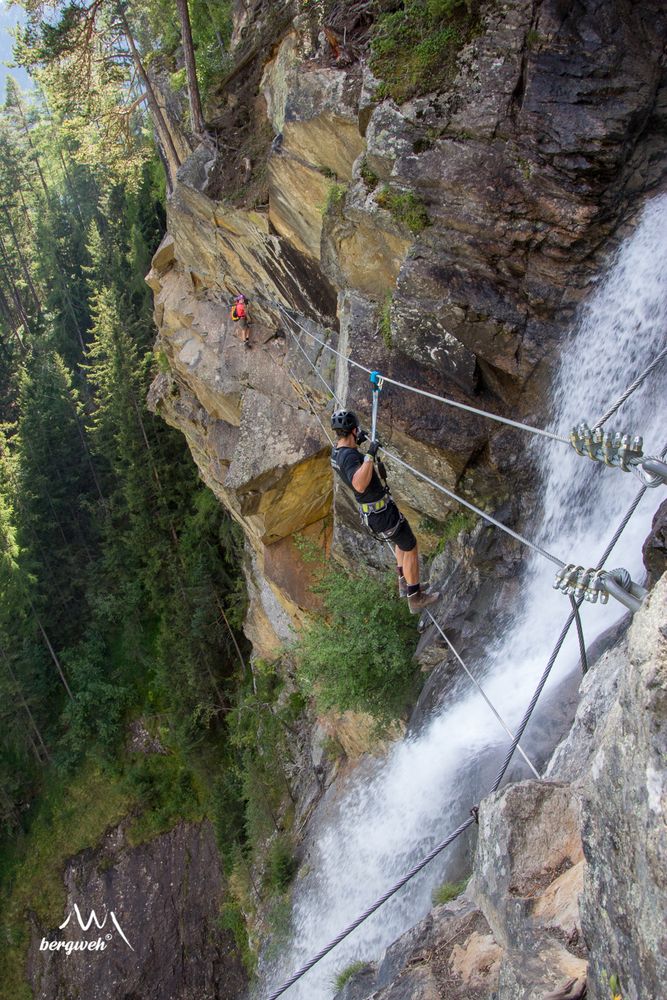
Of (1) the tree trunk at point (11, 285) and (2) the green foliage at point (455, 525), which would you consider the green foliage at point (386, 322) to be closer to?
(2) the green foliage at point (455, 525)

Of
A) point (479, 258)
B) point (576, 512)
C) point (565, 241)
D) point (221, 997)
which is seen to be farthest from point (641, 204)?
point (221, 997)

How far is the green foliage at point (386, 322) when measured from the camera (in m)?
10.1

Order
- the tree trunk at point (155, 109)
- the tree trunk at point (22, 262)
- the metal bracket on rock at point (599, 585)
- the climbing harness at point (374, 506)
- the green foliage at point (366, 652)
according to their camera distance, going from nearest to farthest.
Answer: the metal bracket on rock at point (599, 585), the climbing harness at point (374, 506), the green foliage at point (366, 652), the tree trunk at point (155, 109), the tree trunk at point (22, 262)

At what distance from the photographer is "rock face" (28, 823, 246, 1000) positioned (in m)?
22.6

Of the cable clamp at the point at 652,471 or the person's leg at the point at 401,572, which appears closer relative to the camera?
the cable clamp at the point at 652,471

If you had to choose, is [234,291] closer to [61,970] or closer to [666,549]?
[666,549]

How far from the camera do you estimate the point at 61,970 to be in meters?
24.1

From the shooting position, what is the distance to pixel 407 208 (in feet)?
31.5

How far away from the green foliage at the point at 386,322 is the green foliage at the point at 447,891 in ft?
21.8

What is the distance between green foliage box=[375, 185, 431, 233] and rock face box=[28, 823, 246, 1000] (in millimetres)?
21413

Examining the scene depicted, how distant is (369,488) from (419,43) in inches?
239

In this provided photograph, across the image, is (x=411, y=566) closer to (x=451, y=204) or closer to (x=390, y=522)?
(x=390, y=522)

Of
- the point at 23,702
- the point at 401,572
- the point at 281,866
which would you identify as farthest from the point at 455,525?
the point at 23,702

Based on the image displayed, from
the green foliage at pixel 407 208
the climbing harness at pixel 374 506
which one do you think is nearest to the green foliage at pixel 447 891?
the climbing harness at pixel 374 506
